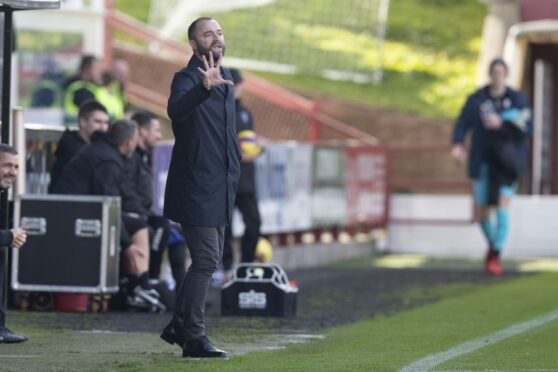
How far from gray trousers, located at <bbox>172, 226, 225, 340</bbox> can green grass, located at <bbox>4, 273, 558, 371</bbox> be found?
220mm

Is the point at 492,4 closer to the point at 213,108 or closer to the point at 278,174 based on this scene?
the point at 278,174

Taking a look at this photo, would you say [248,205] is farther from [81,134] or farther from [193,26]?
[193,26]

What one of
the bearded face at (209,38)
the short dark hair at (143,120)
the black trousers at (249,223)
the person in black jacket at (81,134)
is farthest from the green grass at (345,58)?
the bearded face at (209,38)

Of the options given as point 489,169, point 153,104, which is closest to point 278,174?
point 489,169

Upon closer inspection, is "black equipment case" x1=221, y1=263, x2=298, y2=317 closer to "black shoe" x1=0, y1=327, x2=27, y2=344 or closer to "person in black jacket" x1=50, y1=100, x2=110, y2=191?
"person in black jacket" x1=50, y1=100, x2=110, y2=191

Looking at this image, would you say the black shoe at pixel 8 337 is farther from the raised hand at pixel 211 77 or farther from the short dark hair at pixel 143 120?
the short dark hair at pixel 143 120

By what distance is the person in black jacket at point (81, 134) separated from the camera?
47.8ft

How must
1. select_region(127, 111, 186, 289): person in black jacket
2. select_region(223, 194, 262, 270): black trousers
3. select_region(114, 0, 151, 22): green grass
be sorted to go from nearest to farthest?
select_region(127, 111, 186, 289): person in black jacket, select_region(223, 194, 262, 270): black trousers, select_region(114, 0, 151, 22): green grass

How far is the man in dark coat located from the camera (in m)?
10.1

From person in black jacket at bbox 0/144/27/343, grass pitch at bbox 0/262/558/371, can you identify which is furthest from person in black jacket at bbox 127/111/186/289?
person in black jacket at bbox 0/144/27/343

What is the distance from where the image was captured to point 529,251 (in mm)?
23641

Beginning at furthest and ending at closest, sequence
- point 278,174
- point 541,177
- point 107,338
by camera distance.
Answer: point 541,177 → point 278,174 → point 107,338

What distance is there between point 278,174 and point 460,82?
16551 mm

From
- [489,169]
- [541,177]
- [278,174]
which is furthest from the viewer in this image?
[541,177]
